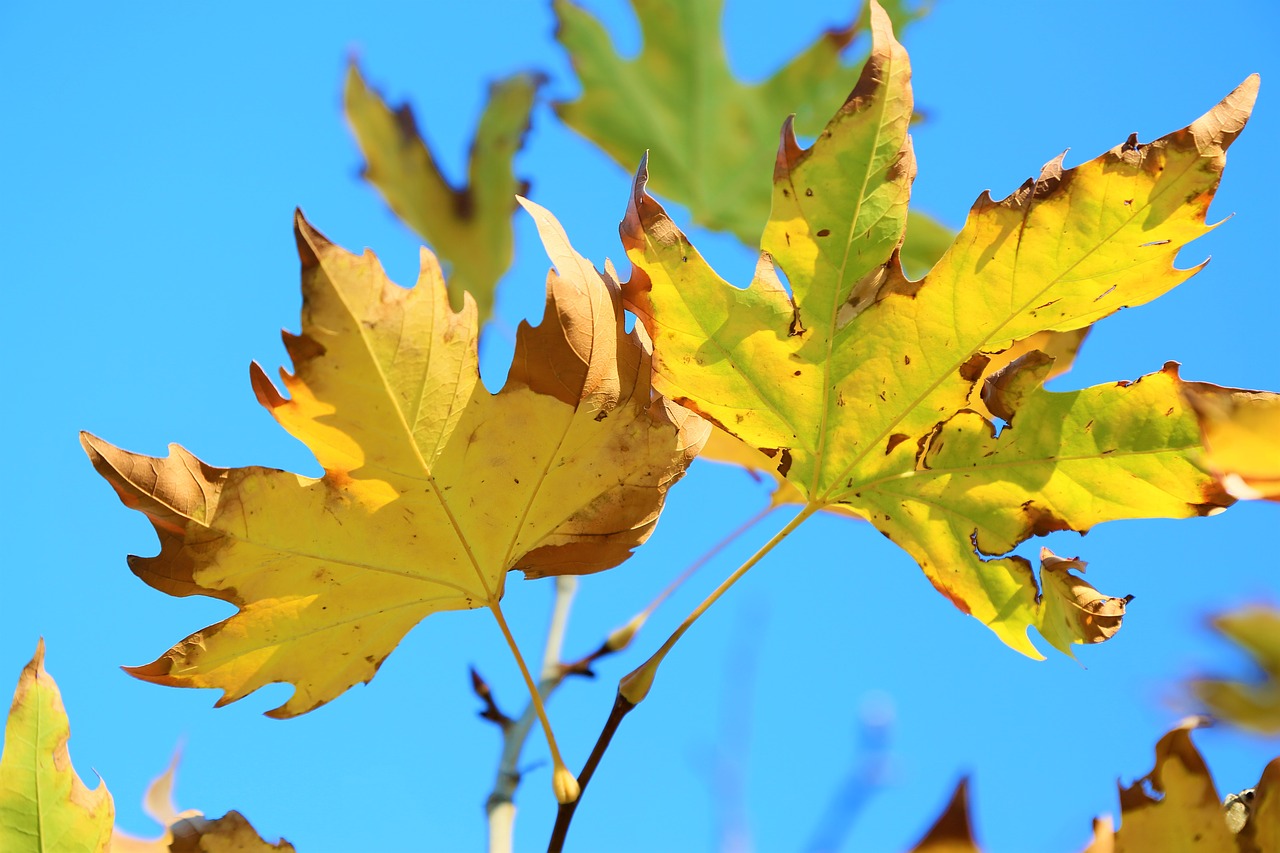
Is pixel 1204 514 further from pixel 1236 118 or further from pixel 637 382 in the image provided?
pixel 637 382

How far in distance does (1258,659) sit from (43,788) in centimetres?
95

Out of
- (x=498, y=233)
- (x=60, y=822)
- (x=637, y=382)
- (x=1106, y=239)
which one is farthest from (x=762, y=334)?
(x=498, y=233)

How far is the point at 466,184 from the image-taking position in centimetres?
168

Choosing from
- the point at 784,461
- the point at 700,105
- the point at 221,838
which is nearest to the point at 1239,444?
the point at 784,461

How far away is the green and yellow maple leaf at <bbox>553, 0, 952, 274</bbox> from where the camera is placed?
1.61 metres

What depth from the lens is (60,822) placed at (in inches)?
27.8

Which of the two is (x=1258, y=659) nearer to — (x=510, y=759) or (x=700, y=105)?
(x=510, y=759)

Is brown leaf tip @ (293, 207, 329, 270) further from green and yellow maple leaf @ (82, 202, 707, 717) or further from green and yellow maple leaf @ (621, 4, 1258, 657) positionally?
green and yellow maple leaf @ (621, 4, 1258, 657)

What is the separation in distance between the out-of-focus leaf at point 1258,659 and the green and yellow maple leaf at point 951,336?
267 mm

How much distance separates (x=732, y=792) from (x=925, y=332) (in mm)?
368

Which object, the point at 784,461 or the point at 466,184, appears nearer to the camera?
the point at 784,461

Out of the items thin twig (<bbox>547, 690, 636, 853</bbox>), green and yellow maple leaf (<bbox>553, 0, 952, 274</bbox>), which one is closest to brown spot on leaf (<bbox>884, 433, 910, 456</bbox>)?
thin twig (<bbox>547, 690, 636, 853</bbox>)

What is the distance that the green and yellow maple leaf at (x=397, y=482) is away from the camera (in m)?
0.60

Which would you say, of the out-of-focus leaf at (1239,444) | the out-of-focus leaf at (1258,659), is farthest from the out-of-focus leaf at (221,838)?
the out-of-focus leaf at (1258,659)
